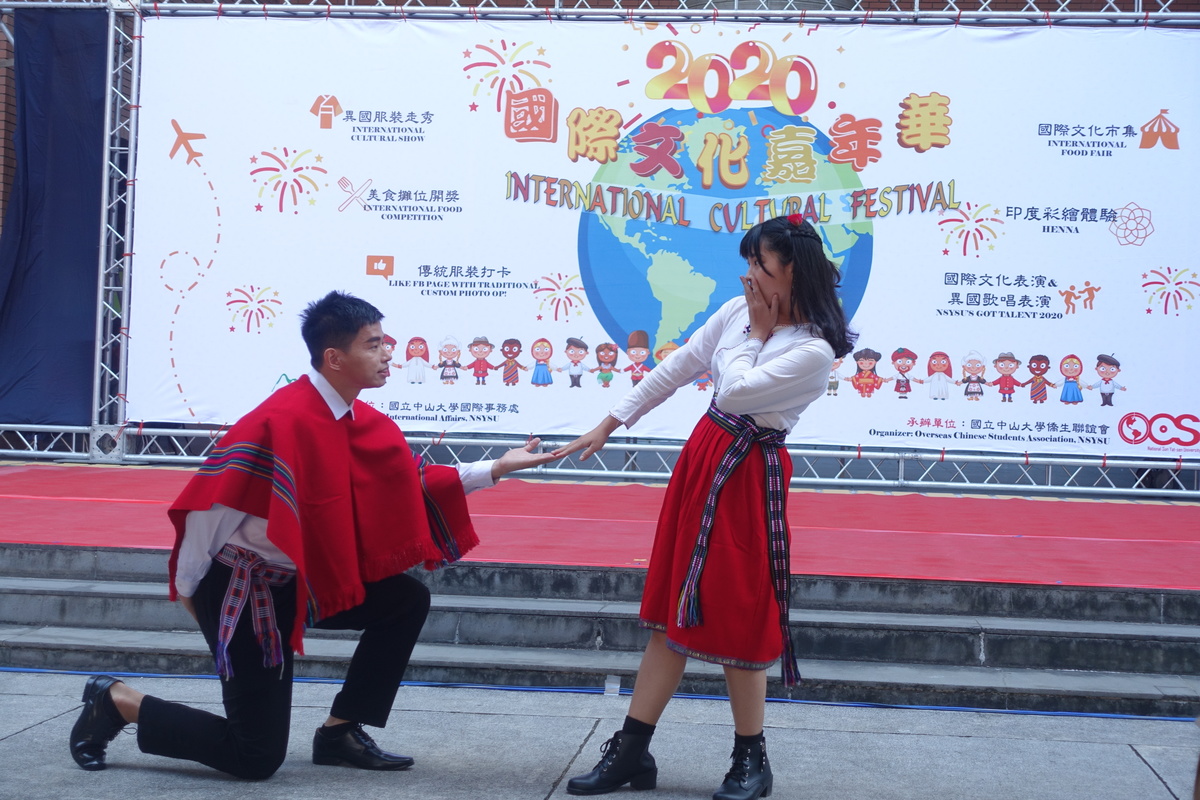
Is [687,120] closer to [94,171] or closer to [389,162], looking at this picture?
[389,162]

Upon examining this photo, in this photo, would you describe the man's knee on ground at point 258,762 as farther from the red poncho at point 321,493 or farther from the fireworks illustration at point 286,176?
the fireworks illustration at point 286,176

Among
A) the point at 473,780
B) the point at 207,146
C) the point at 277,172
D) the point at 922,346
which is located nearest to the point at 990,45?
the point at 922,346

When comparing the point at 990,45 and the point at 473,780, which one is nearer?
the point at 473,780

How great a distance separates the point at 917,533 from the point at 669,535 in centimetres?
328

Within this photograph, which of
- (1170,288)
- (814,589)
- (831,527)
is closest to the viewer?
(814,589)

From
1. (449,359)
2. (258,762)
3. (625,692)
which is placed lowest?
(625,692)

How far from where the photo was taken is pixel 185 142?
25.2 feet

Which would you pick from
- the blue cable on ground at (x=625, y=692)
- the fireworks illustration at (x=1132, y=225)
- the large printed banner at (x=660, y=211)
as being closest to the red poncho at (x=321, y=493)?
the blue cable on ground at (x=625, y=692)

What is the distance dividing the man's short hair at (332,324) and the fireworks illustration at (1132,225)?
19.5ft

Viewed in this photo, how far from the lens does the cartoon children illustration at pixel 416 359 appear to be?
24.6ft

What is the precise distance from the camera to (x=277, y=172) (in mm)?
7605

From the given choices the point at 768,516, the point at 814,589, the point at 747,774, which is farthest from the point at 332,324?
the point at 814,589

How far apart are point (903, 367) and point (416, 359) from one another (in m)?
3.39

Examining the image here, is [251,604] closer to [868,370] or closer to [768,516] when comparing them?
[768,516]
